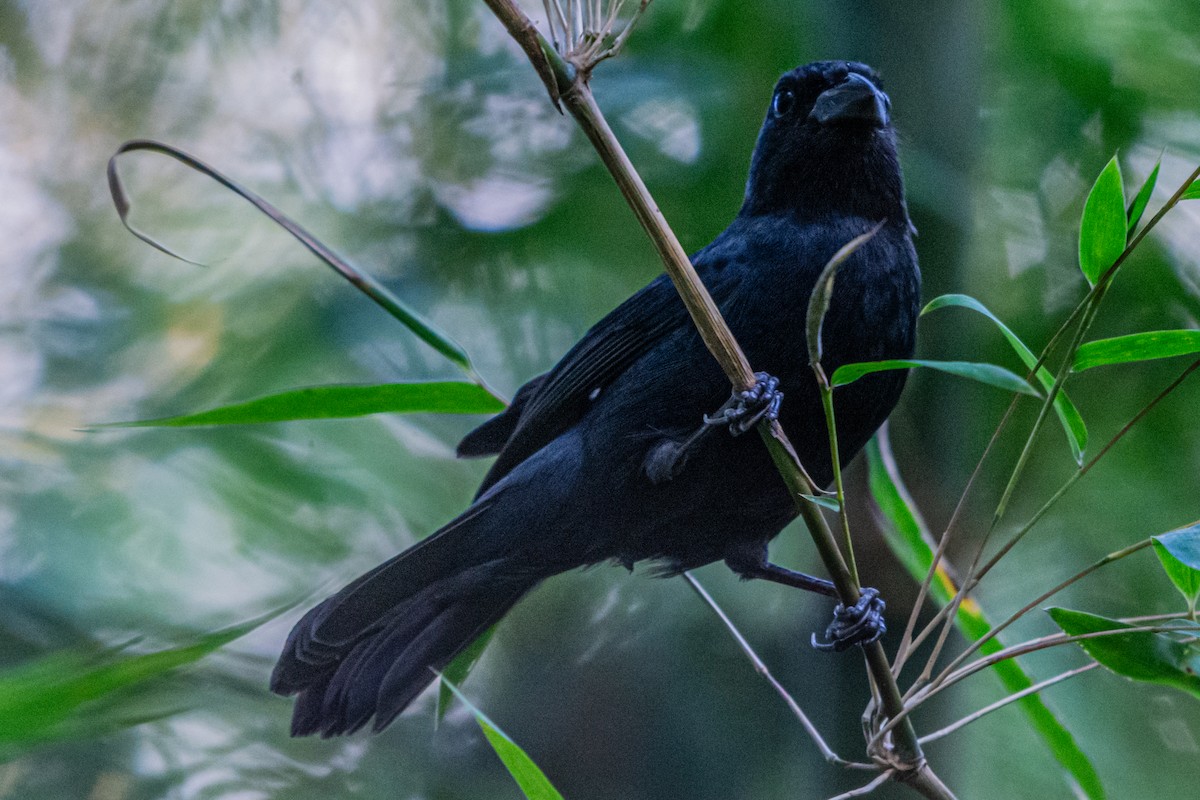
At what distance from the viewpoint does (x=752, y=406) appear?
65.6 inches

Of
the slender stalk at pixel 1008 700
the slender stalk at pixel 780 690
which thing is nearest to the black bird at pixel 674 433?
the slender stalk at pixel 780 690

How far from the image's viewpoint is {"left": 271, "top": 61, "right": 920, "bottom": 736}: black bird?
75.5 inches

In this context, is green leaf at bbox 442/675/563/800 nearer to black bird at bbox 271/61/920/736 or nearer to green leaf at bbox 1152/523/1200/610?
black bird at bbox 271/61/920/736

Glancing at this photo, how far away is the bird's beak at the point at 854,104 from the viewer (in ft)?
6.31

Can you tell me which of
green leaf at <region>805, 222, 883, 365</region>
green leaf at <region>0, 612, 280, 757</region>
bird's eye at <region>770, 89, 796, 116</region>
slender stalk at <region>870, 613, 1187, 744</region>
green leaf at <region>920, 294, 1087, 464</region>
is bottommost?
slender stalk at <region>870, 613, 1187, 744</region>

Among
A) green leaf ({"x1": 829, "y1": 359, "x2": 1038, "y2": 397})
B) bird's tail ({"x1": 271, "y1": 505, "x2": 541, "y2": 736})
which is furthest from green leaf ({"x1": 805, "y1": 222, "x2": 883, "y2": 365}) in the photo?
bird's tail ({"x1": 271, "y1": 505, "x2": 541, "y2": 736})

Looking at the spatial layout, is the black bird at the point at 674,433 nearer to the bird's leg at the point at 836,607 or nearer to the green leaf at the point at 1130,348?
the bird's leg at the point at 836,607

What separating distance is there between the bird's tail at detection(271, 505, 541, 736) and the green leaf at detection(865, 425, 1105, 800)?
750mm

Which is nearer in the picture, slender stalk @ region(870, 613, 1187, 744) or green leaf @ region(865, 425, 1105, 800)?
slender stalk @ region(870, 613, 1187, 744)

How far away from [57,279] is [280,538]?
4.68 ft

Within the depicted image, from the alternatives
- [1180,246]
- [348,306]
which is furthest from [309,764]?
[1180,246]

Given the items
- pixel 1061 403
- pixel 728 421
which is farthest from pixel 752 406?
pixel 1061 403

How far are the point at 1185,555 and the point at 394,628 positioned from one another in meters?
1.43

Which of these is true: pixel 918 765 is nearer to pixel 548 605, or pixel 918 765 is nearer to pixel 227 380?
pixel 548 605
